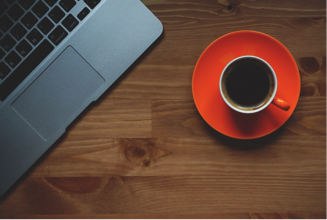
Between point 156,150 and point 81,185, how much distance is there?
10.0 inches

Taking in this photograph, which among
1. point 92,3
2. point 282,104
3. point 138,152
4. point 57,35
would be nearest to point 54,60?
point 57,35

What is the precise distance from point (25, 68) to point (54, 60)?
0.07 m

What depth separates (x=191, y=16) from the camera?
685mm

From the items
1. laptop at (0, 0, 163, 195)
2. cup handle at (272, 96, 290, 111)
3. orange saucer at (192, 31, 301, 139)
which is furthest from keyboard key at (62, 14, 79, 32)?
cup handle at (272, 96, 290, 111)

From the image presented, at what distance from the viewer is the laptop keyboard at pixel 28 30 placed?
0.57 metres

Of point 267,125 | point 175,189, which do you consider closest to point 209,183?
point 175,189

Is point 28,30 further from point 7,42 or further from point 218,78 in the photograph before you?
point 218,78

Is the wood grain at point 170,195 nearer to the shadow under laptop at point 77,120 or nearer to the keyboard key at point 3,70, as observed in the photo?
the shadow under laptop at point 77,120

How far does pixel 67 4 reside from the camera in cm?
58

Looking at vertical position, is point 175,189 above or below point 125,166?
below

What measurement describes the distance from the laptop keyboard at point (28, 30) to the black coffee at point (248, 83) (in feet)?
1.34

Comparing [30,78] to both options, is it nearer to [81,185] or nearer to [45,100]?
[45,100]

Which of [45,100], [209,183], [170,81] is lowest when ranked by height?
[209,183]

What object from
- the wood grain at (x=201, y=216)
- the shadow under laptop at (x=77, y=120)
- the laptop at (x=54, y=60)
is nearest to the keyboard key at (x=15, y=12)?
the laptop at (x=54, y=60)
